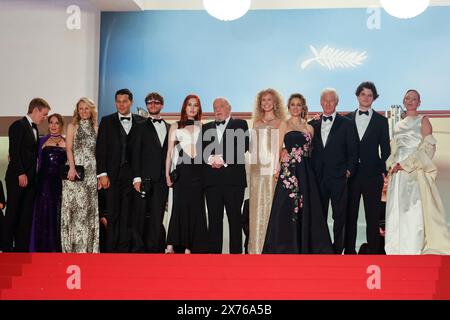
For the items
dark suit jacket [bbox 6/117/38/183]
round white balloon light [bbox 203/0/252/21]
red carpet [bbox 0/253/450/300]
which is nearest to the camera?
red carpet [bbox 0/253/450/300]

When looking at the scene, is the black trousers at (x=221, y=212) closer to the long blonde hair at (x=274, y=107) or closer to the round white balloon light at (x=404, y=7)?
the long blonde hair at (x=274, y=107)

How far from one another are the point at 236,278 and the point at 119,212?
1224 mm

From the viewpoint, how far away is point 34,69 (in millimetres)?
8023

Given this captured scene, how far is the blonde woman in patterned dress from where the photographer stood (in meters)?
6.45

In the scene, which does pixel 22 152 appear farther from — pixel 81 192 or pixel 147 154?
pixel 147 154

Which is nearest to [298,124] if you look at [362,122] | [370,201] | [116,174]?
[362,122]

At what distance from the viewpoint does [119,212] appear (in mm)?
6418

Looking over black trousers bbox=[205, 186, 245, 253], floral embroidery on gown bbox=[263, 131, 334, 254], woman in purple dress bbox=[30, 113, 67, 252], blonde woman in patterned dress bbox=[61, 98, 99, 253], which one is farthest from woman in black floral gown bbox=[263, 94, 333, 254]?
woman in purple dress bbox=[30, 113, 67, 252]

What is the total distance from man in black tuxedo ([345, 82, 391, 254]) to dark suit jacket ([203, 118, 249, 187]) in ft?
2.91

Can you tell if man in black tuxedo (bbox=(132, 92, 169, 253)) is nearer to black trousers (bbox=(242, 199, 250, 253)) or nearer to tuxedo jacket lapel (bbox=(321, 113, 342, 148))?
black trousers (bbox=(242, 199, 250, 253))
